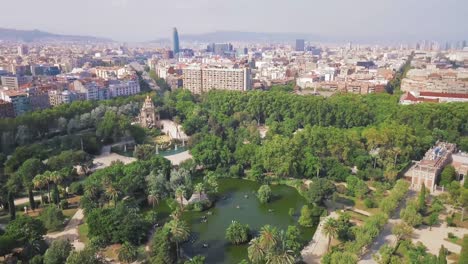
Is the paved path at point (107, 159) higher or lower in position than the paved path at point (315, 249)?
higher

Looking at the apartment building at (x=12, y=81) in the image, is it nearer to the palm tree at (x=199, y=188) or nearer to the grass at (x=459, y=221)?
the palm tree at (x=199, y=188)

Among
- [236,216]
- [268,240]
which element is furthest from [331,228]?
[236,216]

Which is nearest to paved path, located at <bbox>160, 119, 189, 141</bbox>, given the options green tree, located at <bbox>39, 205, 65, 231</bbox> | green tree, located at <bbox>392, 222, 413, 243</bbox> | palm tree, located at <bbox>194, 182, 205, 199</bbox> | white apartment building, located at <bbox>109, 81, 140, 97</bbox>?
white apartment building, located at <bbox>109, 81, 140, 97</bbox>

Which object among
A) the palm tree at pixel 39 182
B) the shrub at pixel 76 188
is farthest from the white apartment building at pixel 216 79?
the palm tree at pixel 39 182

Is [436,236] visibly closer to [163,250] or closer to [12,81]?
[163,250]

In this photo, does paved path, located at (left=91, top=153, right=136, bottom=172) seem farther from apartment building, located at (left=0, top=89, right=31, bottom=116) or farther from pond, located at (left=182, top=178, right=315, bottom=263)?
apartment building, located at (left=0, top=89, right=31, bottom=116)

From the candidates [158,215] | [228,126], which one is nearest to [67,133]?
[228,126]
